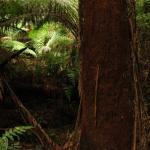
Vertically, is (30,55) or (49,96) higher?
(30,55)

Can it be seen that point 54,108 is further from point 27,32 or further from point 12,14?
point 27,32

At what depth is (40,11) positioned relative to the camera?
17.1 feet

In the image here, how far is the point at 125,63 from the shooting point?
10.0 feet

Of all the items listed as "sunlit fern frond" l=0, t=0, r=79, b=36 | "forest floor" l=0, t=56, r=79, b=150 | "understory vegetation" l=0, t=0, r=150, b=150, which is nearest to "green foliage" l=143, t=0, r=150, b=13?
"understory vegetation" l=0, t=0, r=150, b=150

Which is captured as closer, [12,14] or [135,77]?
[135,77]

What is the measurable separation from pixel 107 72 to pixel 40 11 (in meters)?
2.38

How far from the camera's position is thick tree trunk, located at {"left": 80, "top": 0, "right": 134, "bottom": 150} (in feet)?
9.90

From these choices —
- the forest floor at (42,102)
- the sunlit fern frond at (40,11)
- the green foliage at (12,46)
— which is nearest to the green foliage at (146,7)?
the sunlit fern frond at (40,11)

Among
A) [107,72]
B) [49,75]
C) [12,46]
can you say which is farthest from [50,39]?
[107,72]

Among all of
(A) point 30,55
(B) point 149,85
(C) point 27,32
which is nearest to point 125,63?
(B) point 149,85

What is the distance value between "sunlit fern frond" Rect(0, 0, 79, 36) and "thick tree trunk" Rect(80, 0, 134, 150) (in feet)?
6.84

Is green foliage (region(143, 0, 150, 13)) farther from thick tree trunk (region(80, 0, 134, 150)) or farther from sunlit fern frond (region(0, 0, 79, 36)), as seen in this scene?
thick tree trunk (region(80, 0, 134, 150))

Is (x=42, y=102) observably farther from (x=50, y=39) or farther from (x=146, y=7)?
(x=146, y=7)

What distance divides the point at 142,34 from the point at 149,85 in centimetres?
59
